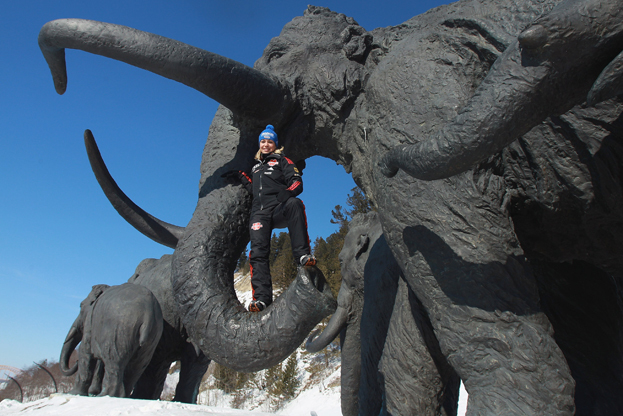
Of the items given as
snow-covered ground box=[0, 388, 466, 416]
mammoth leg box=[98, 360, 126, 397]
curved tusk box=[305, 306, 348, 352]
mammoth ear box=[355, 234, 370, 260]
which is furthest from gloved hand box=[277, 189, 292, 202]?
mammoth leg box=[98, 360, 126, 397]

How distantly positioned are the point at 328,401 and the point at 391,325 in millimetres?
7928

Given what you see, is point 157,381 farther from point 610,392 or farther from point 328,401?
point 328,401

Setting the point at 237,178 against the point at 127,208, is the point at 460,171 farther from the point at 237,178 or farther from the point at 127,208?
the point at 127,208

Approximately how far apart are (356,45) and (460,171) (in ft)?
4.14

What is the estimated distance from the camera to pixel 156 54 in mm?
2078

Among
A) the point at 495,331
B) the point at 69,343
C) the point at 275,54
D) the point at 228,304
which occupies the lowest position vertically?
the point at 495,331

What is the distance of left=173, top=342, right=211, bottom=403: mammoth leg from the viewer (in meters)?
5.70

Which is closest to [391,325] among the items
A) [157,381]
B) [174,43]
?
[174,43]

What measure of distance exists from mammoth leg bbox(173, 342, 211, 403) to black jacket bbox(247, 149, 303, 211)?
12.9 feet

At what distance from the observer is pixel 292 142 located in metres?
2.65

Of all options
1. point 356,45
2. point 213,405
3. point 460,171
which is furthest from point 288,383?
point 460,171

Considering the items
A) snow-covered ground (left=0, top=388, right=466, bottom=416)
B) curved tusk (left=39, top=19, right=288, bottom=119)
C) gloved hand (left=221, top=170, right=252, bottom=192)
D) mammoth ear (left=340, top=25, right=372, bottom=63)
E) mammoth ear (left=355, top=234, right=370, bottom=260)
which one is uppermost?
mammoth ear (left=340, top=25, right=372, bottom=63)

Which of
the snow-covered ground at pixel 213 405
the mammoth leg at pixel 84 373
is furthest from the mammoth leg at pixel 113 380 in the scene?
the snow-covered ground at pixel 213 405

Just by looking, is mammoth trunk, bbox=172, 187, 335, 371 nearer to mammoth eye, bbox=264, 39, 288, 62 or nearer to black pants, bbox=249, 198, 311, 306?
black pants, bbox=249, 198, 311, 306
